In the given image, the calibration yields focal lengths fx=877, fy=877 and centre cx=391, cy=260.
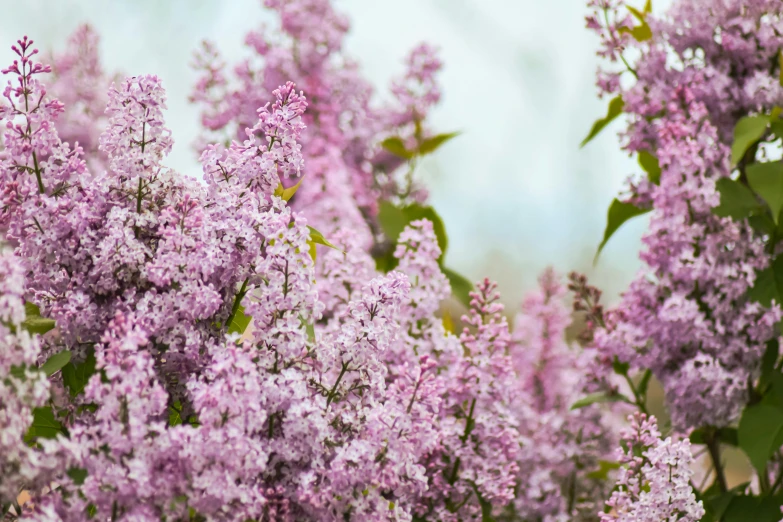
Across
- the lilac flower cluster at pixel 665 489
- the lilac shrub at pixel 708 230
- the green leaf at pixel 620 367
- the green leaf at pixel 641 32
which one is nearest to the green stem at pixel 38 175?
the lilac flower cluster at pixel 665 489

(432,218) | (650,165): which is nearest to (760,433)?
(650,165)

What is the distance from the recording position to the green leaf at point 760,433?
Result: 1568 mm

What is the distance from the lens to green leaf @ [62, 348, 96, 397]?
1.18 metres

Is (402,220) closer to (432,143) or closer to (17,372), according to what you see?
(432,143)

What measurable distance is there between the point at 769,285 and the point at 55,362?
1.27m

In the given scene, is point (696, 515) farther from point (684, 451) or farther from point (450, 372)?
point (450, 372)

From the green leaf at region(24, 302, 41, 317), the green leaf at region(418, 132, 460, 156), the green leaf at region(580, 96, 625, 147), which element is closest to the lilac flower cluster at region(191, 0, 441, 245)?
the green leaf at region(418, 132, 460, 156)

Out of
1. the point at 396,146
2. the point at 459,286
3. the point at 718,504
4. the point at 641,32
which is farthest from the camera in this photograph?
the point at 396,146

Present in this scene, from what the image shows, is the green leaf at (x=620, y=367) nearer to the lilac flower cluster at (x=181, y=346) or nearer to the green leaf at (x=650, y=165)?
the green leaf at (x=650, y=165)

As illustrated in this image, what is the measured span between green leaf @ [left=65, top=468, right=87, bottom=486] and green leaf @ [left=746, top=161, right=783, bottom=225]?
4.01ft

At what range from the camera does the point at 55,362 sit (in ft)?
3.51

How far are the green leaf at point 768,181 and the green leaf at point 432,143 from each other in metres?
1.06

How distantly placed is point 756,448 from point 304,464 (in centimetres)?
91

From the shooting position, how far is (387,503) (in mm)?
1133
